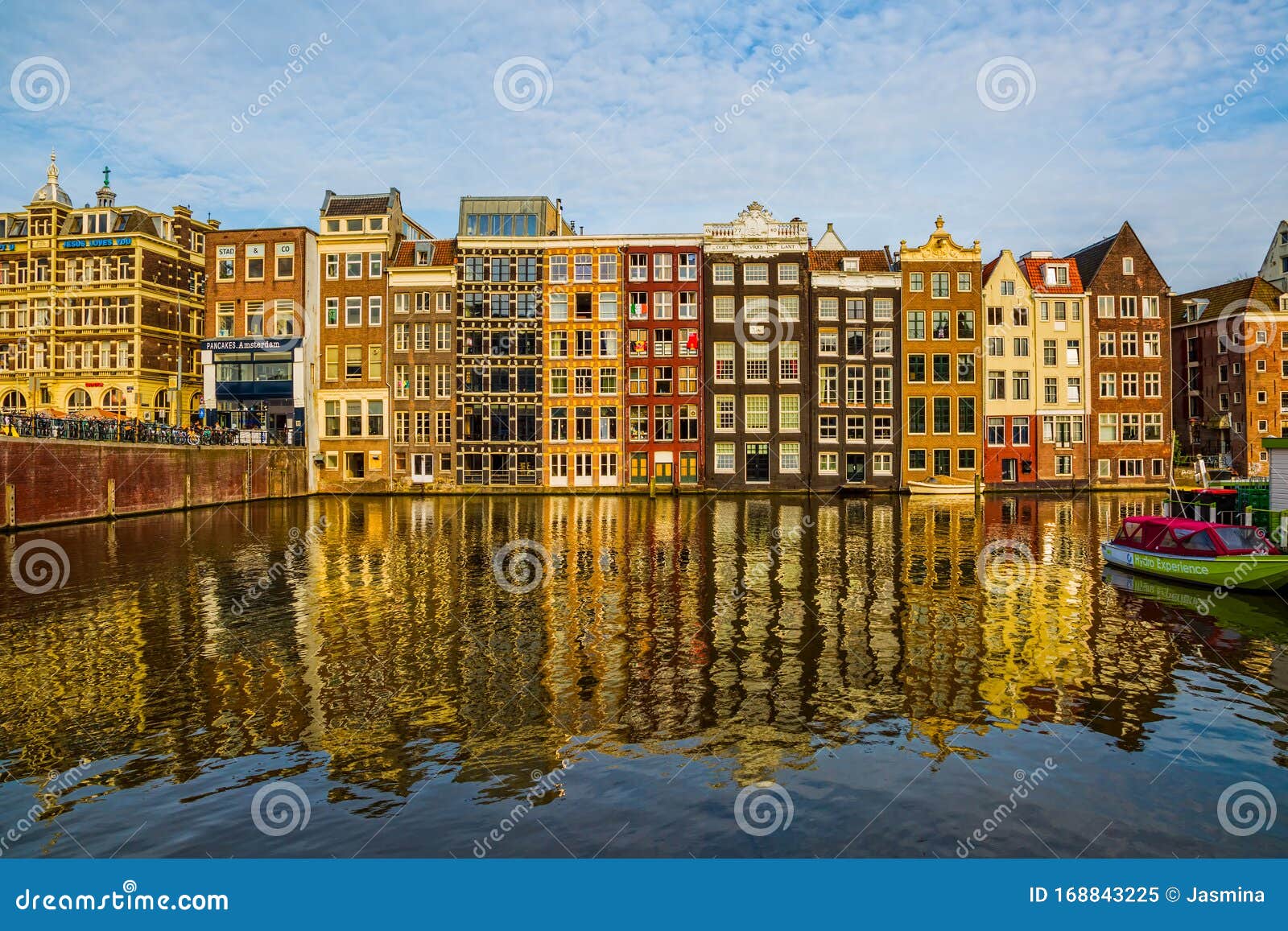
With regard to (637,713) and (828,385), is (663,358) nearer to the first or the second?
(828,385)

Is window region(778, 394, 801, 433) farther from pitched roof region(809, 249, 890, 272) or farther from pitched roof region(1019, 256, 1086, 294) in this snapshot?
pitched roof region(1019, 256, 1086, 294)

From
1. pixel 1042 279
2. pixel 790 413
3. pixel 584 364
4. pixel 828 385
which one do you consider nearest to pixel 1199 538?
pixel 790 413

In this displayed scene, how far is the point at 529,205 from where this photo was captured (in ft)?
262

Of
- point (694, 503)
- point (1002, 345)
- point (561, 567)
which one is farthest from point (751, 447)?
point (561, 567)

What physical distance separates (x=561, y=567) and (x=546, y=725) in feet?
56.8

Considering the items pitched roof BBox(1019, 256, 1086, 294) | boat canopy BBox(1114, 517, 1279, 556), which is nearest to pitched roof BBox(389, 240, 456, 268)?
pitched roof BBox(1019, 256, 1086, 294)

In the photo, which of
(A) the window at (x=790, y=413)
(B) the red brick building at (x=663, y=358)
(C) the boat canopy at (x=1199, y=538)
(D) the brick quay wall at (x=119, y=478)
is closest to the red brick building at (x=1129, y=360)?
(A) the window at (x=790, y=413)

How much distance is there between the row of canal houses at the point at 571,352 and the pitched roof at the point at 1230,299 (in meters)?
11.6

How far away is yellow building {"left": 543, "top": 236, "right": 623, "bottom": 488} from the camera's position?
77.6 meters

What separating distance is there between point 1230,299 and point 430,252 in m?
81.3

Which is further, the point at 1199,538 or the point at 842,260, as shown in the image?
the point at 842,260

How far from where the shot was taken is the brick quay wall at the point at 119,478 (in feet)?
139

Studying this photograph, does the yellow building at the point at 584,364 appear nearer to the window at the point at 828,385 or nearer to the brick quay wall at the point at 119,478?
the window at the point at 828,385

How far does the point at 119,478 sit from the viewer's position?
50219 millimetres
